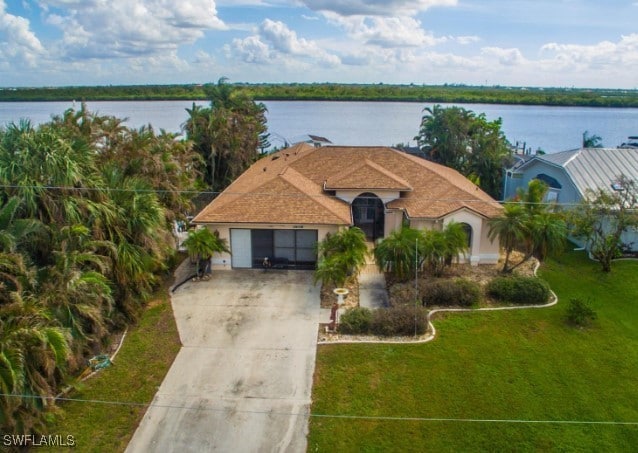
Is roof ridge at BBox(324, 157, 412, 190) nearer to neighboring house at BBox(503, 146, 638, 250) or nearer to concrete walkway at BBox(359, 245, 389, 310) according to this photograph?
concrete walkway at BBox(359, 245, 389, 310)

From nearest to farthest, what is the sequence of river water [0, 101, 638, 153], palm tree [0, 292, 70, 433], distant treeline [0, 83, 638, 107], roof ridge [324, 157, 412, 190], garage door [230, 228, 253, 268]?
palm tree [0, 292, 70, 433] → garage door [230, 228, 253, 268] → roof ridge [324, 157, 412, 190] → river water [0, 101, 638, 153] → distant treeline [0, 83, 638, 107]

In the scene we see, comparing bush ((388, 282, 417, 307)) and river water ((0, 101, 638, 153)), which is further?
river water ((0, 101, 638, 153))

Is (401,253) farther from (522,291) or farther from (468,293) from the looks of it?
(522,291)

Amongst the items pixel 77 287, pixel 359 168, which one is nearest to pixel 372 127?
pixel 359 168

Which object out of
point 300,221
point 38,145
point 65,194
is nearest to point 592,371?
point 300,221

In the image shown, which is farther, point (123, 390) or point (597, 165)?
point (597, 165)

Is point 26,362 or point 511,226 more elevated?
point 511,226

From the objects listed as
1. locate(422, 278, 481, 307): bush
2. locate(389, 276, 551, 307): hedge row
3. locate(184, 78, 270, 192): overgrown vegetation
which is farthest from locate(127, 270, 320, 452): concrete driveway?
locate(184, 78, 270, 192): overgrown vegetation
